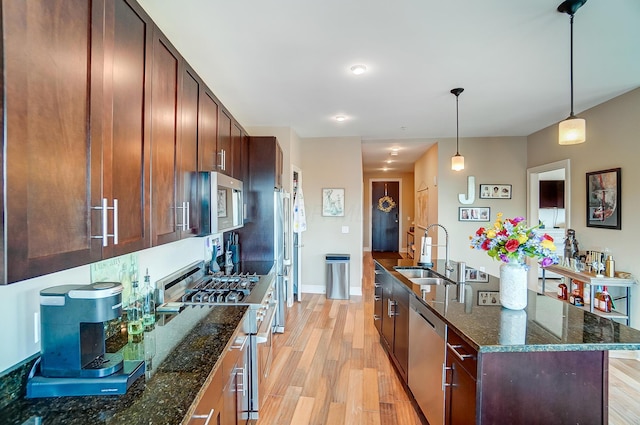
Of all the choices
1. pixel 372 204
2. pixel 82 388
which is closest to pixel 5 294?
pixel 82 388

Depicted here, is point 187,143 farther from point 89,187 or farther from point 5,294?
point 5,294

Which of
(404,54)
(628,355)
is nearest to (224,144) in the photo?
(404,54)

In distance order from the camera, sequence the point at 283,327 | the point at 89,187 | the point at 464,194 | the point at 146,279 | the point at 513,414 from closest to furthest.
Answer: the point at 89,187, the point at 513,414, the point at 146,279, the point at 283,327, the point at 464,194

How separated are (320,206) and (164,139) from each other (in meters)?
4.05

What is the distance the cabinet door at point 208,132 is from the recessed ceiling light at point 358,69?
48.8 inches

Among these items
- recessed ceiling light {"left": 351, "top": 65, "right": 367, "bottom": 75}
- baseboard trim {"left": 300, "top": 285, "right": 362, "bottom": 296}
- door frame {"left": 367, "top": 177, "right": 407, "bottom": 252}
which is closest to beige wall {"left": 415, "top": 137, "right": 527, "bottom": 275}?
baseboard trim {"left": 300, "top": 285, "right": 362, "bottom": 296}

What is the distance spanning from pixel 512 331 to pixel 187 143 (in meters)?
2.05

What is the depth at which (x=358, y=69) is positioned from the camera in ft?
8.98

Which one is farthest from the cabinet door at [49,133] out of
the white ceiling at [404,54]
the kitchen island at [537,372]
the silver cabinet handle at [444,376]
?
the silver cabinet handle at [444,376]

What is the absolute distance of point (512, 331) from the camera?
1505 millimetres

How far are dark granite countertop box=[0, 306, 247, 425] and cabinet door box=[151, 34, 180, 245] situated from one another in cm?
48

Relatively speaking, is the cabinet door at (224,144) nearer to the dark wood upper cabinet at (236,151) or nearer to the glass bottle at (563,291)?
the dark wood upper cabinet at (236,151)

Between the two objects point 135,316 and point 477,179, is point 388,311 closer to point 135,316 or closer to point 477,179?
point 135,316

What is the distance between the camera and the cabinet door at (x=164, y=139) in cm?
144
